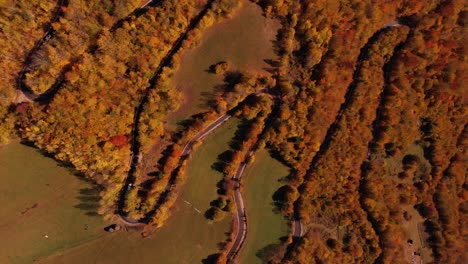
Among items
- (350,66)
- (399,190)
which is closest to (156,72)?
(350,66)

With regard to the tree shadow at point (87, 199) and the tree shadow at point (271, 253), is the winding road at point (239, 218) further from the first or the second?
the tree shadow at point (87, 199)

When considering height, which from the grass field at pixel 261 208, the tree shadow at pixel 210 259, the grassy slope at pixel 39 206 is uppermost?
the grass field at pixel 261 208

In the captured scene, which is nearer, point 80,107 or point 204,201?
point 80,107

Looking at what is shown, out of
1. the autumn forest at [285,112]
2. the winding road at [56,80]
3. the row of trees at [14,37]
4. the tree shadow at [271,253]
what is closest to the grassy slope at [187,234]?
the autumn forest at [285,112]

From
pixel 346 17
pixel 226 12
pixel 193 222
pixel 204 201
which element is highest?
pixel 346 17

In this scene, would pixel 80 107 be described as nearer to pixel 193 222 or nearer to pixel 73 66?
pixel 73 66

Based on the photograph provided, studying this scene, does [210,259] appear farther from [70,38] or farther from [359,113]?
[70,38]
